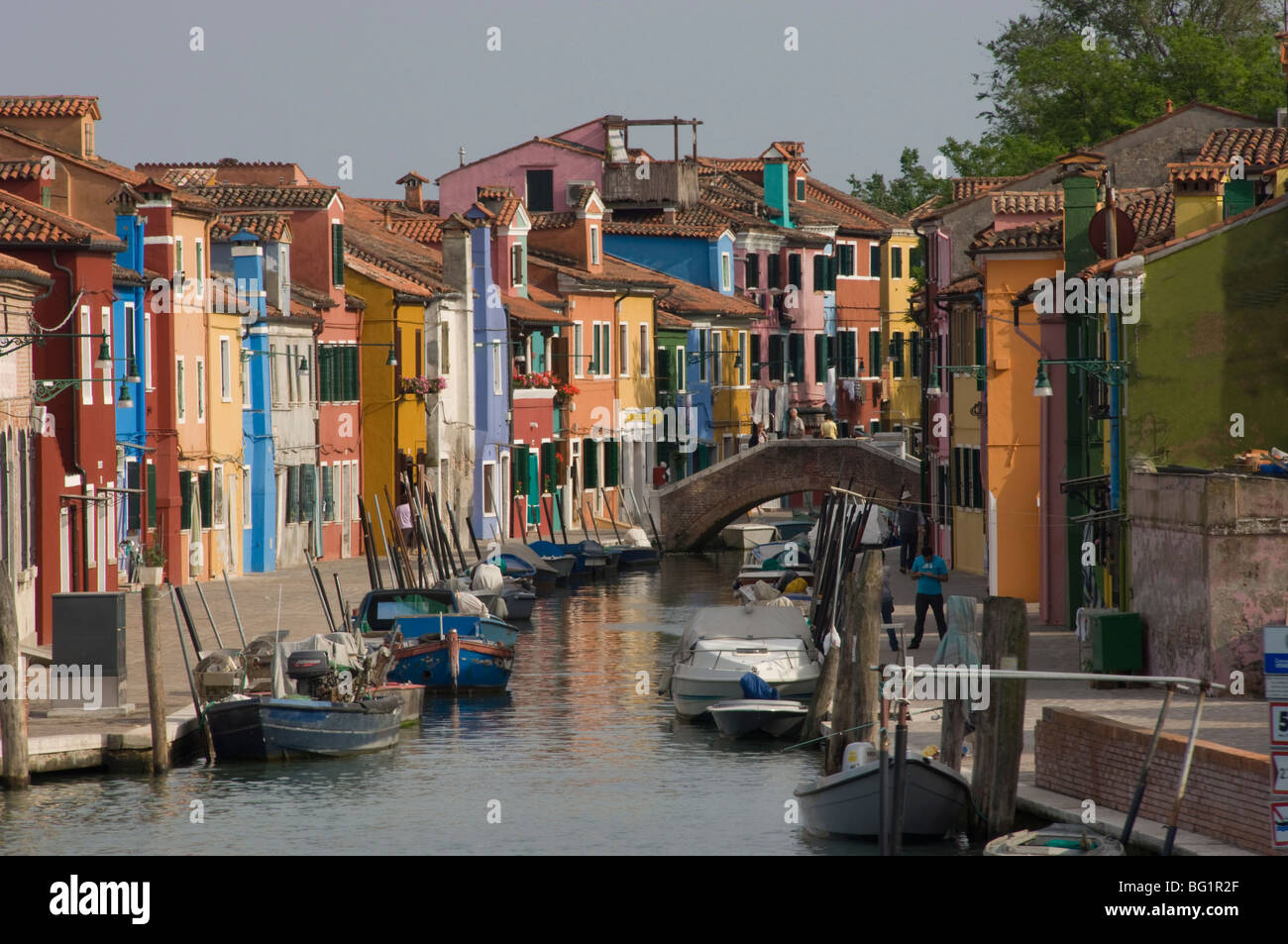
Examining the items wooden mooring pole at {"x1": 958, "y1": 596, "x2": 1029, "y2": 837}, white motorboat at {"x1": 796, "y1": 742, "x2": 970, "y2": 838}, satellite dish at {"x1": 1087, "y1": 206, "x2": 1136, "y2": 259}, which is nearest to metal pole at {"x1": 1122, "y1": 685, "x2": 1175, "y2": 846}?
wooden mooring pole at {"x1": 958, "y1": 596, "x2": 1029, "y2": 837}

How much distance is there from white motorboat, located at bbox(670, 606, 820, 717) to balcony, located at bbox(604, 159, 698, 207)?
42264 millimetres

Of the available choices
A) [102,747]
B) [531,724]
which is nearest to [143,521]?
[531,724]

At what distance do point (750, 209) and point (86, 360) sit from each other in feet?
156

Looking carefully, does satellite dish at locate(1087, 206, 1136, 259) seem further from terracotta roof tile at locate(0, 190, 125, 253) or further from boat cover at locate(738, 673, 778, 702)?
terracotta roof tile at locate(0, 190, 125, 253)

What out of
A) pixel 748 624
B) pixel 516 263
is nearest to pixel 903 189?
pixel 516 263

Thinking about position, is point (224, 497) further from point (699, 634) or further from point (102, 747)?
point (102, 747)

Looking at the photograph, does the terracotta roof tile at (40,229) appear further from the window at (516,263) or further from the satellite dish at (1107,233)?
the window at (516,263)

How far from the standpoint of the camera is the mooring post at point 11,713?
24578 millimetres

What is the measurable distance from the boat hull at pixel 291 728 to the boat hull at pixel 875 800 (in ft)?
23.9

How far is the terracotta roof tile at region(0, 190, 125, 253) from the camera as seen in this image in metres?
35.6

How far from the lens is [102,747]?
26.2 meters

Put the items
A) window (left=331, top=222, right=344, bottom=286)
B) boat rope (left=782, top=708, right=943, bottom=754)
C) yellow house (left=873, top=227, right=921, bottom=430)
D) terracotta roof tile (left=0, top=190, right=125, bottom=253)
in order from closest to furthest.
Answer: boat rope (left=782, top=708, right=943, bottom=754)
terracotta roof tile (left=0, top=190, right=125, bottom=253)
window (left=331, top=222, right=344, bottom=286)
yellow house (left=873, top=227, right=921, bottom=430)

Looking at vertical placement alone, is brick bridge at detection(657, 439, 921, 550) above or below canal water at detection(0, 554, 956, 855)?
above

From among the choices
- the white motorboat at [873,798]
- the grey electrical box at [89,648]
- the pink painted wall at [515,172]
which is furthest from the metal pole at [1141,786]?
the pink painted wall at [515,172]
